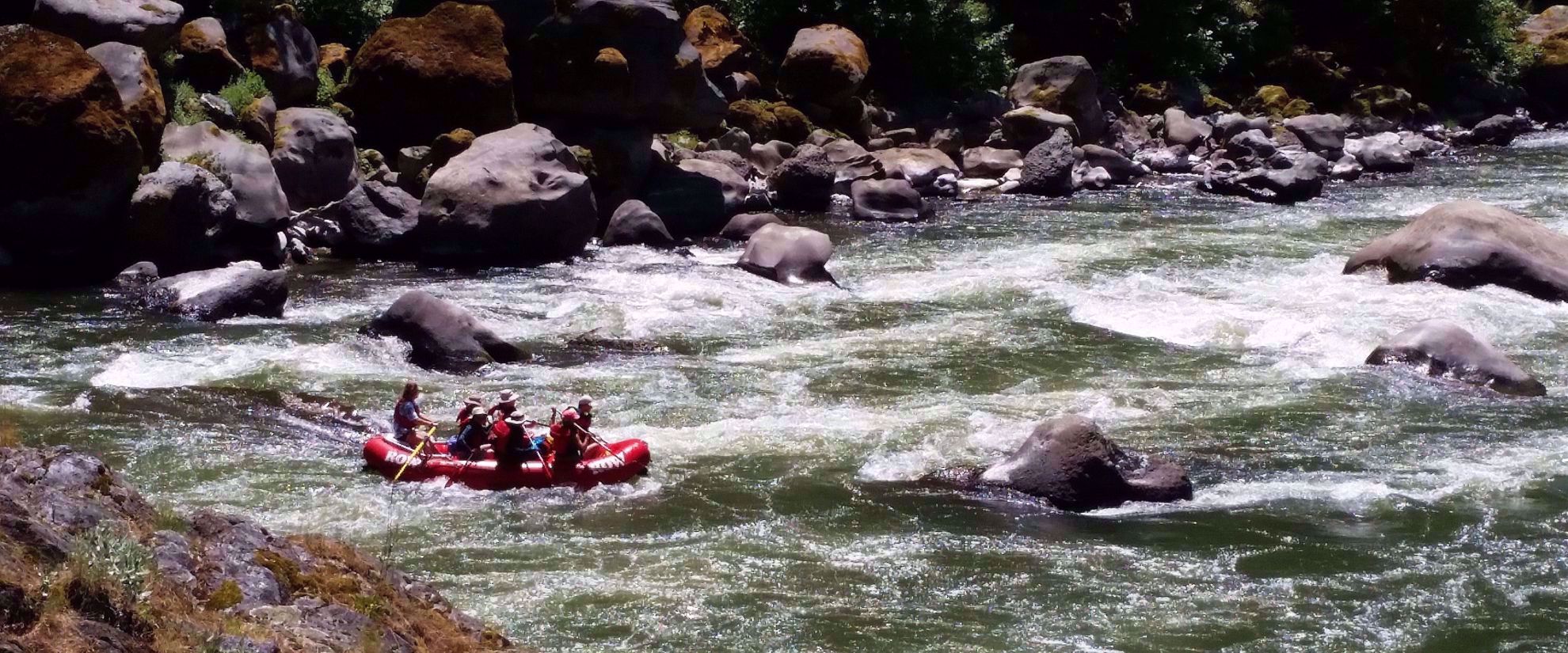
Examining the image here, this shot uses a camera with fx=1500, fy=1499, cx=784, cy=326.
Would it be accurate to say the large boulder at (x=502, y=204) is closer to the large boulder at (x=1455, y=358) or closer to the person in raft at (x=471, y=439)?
the person in raft at (x=471, y=439)

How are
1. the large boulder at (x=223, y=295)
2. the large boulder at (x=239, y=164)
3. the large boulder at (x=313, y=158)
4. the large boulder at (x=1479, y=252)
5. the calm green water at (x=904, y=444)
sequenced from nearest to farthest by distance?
the calm green water at (x=904, y=444) → the large boulder at (x=223, y=295) → the large boulder at (x=1479, y=252) → the large boulder at (x=239, y=164) → the large boulder at (x=313, y=158)

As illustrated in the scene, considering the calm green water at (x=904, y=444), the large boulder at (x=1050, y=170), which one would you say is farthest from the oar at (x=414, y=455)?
the large boulder at (x=1050, y=170)

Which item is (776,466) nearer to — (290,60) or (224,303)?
(224,303)

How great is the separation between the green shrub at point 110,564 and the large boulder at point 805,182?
17.5 meters

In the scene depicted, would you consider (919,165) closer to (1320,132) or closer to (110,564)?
(1320,132)

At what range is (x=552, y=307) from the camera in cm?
1547

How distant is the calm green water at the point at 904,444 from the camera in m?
8.10

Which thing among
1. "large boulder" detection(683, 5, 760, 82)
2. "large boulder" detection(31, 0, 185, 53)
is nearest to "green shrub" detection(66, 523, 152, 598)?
"large boulder" detection(31, 0, 185, 53)

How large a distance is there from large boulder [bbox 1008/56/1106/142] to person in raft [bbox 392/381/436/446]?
19.6 m

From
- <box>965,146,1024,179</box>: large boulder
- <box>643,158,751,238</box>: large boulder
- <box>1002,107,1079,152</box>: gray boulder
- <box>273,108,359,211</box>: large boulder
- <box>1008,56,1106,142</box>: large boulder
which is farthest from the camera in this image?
<box>1008,56,1106,142</box>: large boulder

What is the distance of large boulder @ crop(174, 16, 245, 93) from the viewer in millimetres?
20188

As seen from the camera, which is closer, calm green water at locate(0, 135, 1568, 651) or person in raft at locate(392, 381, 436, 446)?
calm green water at locate(0, 135, 1568, 651)

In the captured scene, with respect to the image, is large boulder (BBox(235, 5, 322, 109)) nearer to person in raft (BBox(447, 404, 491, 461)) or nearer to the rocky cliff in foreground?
person in raft (BBox(447, 404, 491, 461))

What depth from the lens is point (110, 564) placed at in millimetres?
4598
